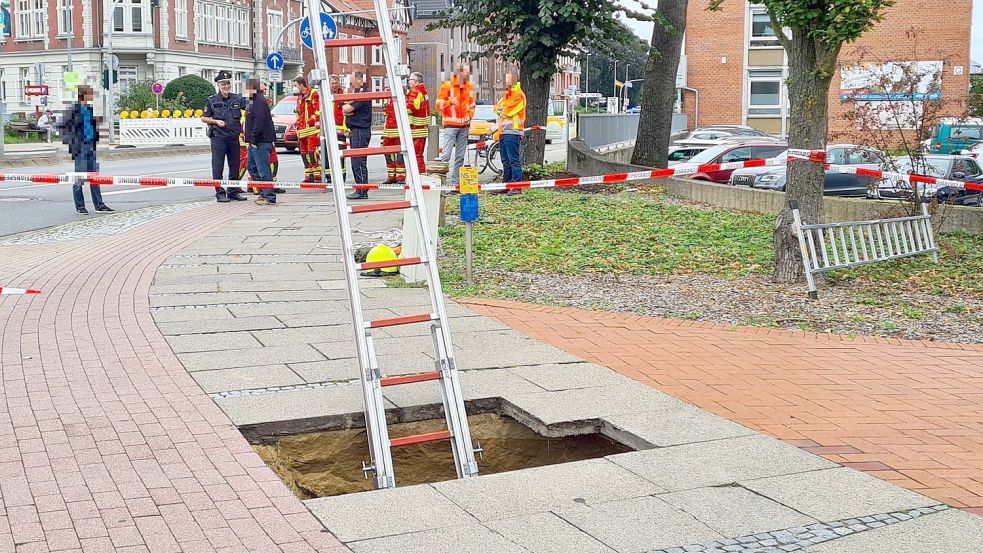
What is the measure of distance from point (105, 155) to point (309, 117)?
55.9 feet

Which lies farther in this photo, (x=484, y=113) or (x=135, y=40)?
(x=135, y=40)

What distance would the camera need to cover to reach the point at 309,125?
712 inches

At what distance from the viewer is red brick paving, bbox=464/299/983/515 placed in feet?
17.4

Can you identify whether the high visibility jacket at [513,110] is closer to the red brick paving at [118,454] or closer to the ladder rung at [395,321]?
the red brick paving at [118,454]

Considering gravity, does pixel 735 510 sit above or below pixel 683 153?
below

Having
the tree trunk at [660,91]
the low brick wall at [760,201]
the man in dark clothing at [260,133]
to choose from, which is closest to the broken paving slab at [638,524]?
the low brick wall at [760,201]

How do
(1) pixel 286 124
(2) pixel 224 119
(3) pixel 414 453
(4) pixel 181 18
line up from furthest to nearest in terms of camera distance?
(4) pixel 181 18 → (1) pixel 286 124 → (2) pixel 224 119 → (3) pixel 414 453

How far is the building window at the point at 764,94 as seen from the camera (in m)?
57.9

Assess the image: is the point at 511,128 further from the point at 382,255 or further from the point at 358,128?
the point at 382,255

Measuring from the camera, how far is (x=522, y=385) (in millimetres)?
6527

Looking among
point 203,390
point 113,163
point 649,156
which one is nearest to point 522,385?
point 203,390

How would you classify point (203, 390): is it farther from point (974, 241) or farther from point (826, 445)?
point (974, 241)

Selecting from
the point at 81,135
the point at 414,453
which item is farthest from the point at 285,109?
the point at 414,453

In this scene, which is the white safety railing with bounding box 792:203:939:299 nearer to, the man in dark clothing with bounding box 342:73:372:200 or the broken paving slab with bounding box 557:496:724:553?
the broken paving slab with bounding box 557:496:724:553
